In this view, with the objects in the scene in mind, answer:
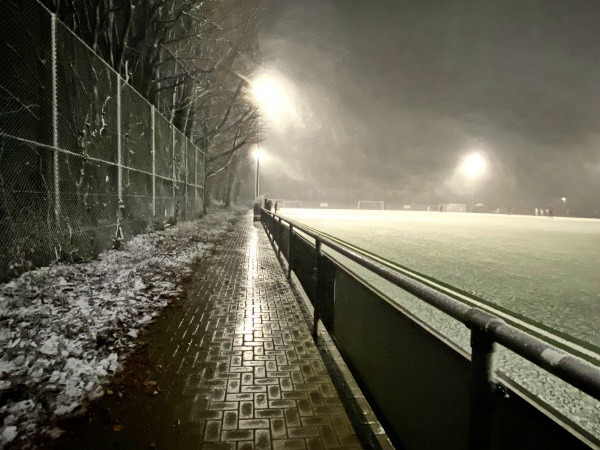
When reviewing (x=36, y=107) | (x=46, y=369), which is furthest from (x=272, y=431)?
(x=36, y=107)

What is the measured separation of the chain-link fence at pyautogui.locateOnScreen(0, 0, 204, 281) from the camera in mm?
5230

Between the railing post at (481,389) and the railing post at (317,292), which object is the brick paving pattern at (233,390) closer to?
the railing post at (317,292)

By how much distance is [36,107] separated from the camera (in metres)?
5.85

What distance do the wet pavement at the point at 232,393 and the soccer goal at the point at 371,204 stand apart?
9884 centimetres

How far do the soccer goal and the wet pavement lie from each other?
98.8m

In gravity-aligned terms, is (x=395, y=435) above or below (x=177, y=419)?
above

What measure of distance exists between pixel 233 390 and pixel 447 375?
2.30 metres

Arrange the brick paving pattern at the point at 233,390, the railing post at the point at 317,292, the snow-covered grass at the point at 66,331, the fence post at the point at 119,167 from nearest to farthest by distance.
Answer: the brick paving pattern at the point at 233,390, the snow-covered grass at the point at 66,331, the railing post at the point at 317,292, the fence post at the point at 119,167

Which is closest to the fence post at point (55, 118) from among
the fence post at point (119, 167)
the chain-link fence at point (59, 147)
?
the chain-link fence at point (59, 147)

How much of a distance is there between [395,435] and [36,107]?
7250 mm

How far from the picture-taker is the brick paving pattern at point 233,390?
2.67 m

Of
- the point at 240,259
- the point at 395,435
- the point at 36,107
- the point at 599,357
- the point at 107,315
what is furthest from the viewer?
the point at 240,259

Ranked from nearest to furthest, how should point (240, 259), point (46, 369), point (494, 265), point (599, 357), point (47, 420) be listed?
point (47, 420) < point (46, 369) < point (599, 357) < point (494, 265) < point (240, 259)

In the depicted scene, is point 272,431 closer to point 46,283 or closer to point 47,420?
point 47,420
